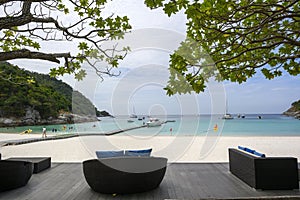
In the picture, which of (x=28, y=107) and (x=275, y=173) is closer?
(x=275, y=173)

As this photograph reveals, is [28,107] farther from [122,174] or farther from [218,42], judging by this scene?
[218,42]

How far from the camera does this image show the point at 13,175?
149 inches

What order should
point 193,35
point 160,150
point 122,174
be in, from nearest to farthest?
point 193,35, point 122,174, point 160,150

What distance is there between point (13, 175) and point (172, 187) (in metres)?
2.63

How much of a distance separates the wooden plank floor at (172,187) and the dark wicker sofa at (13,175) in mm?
105

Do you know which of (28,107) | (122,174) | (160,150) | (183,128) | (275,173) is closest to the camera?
(122,174)

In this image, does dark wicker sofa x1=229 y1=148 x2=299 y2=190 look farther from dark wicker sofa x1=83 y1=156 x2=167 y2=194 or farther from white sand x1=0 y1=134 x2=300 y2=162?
white sand x1=0 y1=134 x2=300 y2=162

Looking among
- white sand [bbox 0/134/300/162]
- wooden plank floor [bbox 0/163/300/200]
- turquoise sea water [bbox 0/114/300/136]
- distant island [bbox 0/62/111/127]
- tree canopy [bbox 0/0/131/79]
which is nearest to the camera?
tree canopy [bbox 0/0/131/79]

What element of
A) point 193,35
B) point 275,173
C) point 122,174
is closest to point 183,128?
point 275,173

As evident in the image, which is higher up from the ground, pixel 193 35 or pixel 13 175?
pixel 193 35

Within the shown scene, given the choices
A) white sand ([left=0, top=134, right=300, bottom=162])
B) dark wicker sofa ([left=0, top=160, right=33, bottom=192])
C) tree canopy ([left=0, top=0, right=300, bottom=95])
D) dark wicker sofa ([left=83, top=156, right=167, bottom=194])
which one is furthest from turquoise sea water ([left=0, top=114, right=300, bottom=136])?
tree canopy ([left=0, top=0, right=300, bottom=95])

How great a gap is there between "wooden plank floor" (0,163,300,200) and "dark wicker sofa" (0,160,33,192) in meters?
0.10

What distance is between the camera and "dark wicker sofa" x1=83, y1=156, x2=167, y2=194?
3561 millimetres

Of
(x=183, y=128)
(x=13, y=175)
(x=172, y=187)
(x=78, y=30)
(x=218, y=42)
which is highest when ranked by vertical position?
(x=78, y=30)
